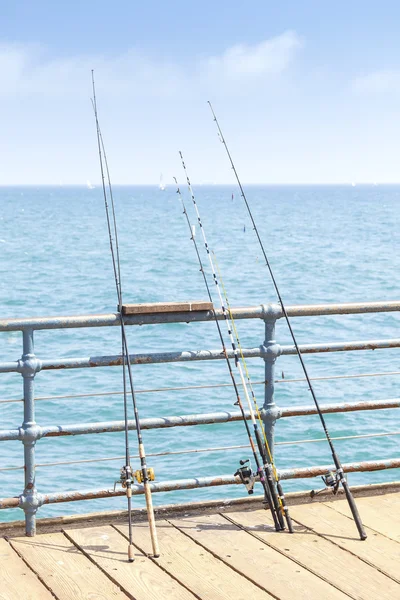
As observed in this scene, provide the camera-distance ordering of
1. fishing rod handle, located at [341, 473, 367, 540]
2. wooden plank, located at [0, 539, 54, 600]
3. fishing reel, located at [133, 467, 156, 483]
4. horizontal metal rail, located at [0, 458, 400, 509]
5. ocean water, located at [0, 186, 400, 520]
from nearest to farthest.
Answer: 1. wooden plank, located at [0, 539, 54, 600]
2. fishing reel, located at [133, 467, 156, 483]
3. fishing rod handle, located at [341, 473, 367, 540]
4. horizontal metal rail, located at [0, 458, 400, 509]
5. ocean water, located at [0, 186, 400, 520]

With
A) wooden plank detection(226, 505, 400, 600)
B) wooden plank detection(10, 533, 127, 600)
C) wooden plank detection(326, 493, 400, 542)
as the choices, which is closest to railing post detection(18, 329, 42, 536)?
wooden plank detection(10, 533, 127, 600)

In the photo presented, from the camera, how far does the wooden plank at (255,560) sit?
383 centimetres

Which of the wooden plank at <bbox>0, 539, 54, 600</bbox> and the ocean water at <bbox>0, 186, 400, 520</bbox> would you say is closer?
the wooden plank at <bbox>0, 539, 54, 600</bbox>

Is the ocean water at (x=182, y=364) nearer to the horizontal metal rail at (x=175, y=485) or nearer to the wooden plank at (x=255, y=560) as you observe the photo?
the horizontal metal rail at (x=175, y=485)

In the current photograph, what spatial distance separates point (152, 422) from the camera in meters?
4.67

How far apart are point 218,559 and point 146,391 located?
953 millimetres

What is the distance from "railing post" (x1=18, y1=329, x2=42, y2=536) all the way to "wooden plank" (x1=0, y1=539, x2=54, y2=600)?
0.92ft

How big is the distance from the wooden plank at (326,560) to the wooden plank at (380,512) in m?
0.31

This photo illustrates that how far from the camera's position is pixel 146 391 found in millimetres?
4648

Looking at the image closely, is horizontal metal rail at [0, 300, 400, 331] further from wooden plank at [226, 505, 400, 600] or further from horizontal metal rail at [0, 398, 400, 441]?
wooden plank at [226, 505, 400, 600]

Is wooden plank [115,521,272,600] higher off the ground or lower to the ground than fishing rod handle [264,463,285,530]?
lower

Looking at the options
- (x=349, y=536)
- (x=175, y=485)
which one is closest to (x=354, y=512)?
(x=349, y=536)

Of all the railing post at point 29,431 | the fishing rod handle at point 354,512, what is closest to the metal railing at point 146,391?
the railing post at point 29,431

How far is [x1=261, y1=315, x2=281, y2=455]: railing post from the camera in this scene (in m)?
4.86
